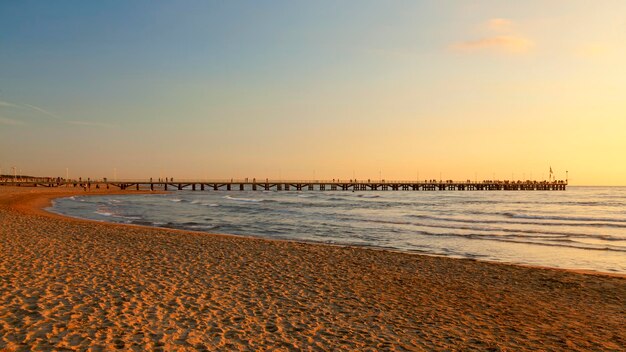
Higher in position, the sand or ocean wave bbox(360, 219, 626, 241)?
the sand

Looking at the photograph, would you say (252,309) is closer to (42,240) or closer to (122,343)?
(122,343)

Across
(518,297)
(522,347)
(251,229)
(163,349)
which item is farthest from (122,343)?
(251,229)

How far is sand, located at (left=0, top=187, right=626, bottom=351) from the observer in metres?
6.05

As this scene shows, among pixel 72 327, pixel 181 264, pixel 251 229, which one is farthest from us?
pixel 251 229

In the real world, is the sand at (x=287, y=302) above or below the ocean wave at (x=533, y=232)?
above

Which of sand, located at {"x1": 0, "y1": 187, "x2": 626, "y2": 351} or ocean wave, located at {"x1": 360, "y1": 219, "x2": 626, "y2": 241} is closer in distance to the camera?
sand, located at {"x1": 0, "y1": 187, "x2": 626, "y2": 351}

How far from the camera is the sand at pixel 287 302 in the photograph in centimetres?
605

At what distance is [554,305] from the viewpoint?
8.88 metres

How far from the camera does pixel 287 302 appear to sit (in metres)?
8.09

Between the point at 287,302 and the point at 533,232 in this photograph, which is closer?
the point at 287,302

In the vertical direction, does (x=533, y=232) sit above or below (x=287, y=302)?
below

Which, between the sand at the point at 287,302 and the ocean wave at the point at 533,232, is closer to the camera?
the sand at the point at 287,302

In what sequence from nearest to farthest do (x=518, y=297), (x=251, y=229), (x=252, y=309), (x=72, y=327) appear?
(x=72, y=327)
(x=252, y=309)
(x=518, y=297)
(x=251, y=229)

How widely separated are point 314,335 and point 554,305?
564 cm
